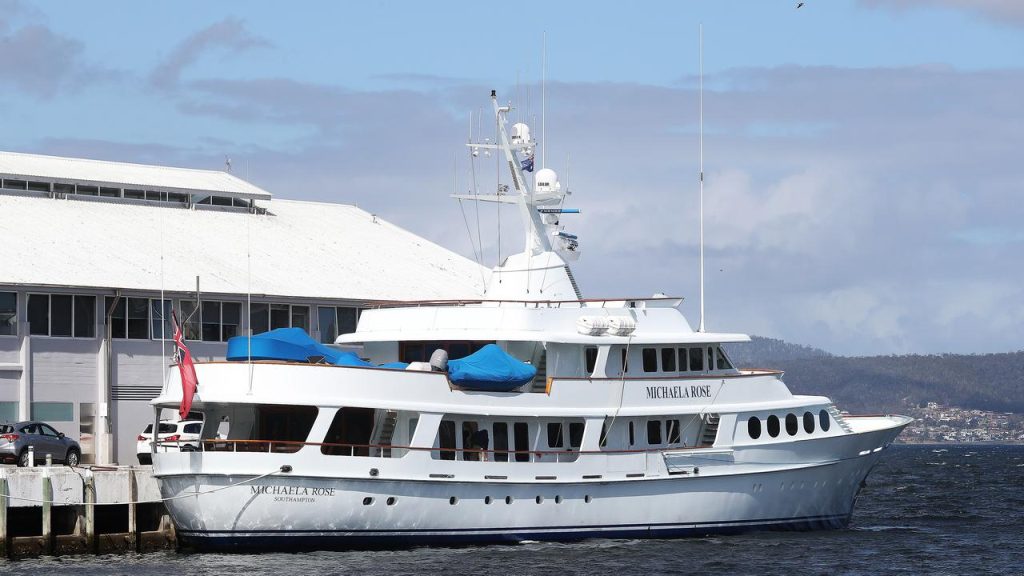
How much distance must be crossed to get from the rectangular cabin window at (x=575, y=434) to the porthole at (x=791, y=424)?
5591 mm

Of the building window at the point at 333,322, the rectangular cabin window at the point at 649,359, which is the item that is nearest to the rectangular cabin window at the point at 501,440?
the rectangular cabin window at the point at 649,359

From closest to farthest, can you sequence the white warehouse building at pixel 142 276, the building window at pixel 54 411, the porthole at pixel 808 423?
the porthole at pixel 808 423 → the building window at pixel 54 411 → the white warehouse building at pixel 142 276

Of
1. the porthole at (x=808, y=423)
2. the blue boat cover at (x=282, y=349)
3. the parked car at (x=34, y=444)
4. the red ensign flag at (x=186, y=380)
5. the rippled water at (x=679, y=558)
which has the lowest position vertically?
the rippled water at (x=679, y=558)

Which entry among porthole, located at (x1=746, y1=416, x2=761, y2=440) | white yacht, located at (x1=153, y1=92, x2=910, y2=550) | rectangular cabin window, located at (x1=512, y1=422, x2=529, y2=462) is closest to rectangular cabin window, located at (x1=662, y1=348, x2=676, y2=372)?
white yacht, located at (x1=153, y1=92, x2=910, y2=550)

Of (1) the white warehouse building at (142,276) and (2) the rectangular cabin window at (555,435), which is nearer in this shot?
(2) the rectangular cabin window at (555,435)

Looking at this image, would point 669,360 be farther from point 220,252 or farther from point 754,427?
point 220,252

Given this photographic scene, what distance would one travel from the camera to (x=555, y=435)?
3522cm

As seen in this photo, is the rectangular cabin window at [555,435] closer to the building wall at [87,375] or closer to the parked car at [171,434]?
the parked car at [171,434]

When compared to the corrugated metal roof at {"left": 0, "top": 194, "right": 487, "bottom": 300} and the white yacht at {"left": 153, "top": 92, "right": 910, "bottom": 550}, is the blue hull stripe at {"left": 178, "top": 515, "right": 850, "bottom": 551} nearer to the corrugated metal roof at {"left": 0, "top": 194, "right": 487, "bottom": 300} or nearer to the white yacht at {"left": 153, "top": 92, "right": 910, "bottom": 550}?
the white yacht at {"left": 153, "top": 92, "right": 910, "bottom": 550}

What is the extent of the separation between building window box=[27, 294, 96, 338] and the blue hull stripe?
11.5 meters

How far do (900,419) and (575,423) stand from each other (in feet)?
36.9

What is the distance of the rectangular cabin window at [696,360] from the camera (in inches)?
1465

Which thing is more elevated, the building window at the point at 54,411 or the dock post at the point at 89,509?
the building window at the point at 54,411

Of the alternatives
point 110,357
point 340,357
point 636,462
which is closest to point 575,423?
point 636,462
